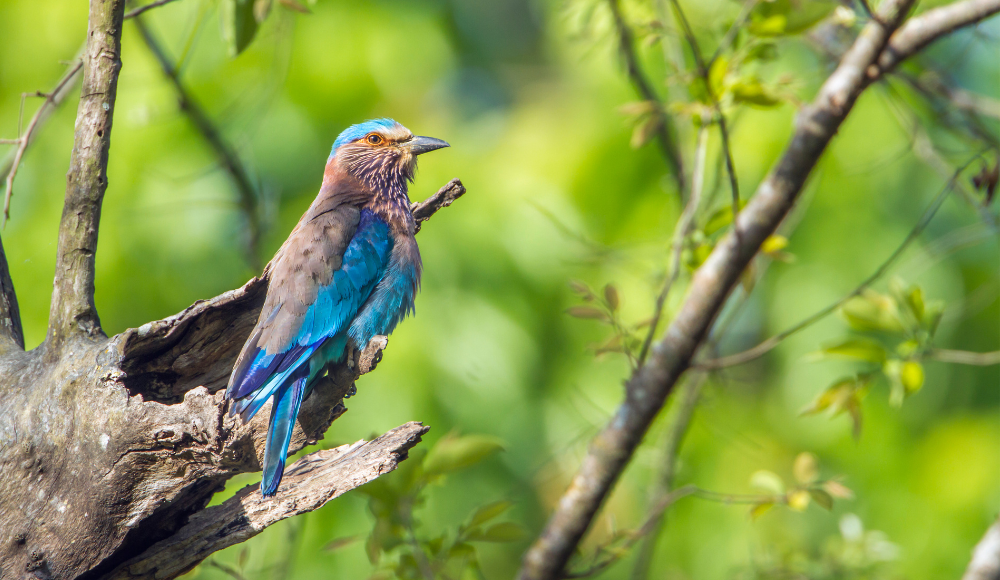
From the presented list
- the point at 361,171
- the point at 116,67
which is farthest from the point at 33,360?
the point at 361,171

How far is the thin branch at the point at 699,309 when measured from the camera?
9.35ft

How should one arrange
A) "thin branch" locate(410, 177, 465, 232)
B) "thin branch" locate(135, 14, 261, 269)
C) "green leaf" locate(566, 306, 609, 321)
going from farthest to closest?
"thin branch" locate(135, 14, 261, 269), "green leaf" locate(566, 306, 609, 321), "thin branch" locate(410, 177, 465, 232)

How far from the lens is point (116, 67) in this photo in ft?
7.04

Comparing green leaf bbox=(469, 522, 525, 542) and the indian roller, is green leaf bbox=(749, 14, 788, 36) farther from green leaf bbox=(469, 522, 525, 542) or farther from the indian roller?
green leaf bbox=(469, 522, 525, 542)

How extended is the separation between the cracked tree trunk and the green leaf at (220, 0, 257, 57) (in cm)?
69

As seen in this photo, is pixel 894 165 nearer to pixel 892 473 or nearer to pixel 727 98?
pixel 892 473

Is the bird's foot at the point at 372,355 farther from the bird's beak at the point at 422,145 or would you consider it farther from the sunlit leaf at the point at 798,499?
the sunlit leaf at the point at 798,499

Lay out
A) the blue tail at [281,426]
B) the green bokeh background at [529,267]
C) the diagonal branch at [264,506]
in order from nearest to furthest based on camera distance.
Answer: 1. the diagonal branch at [264,506]
2. the blue tail at [281,426]
3. the green bokeh background at [529,267]

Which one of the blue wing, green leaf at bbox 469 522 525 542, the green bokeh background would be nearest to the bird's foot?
the blue wing

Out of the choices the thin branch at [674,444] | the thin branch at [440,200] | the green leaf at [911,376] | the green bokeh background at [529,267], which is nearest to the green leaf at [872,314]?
the green leaf at [911,376]

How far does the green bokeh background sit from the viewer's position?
6.64 m

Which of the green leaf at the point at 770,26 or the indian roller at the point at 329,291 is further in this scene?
the green leaf at the point at 770,26

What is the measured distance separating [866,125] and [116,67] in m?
6.69

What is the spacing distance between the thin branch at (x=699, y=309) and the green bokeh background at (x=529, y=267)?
3233 mm
